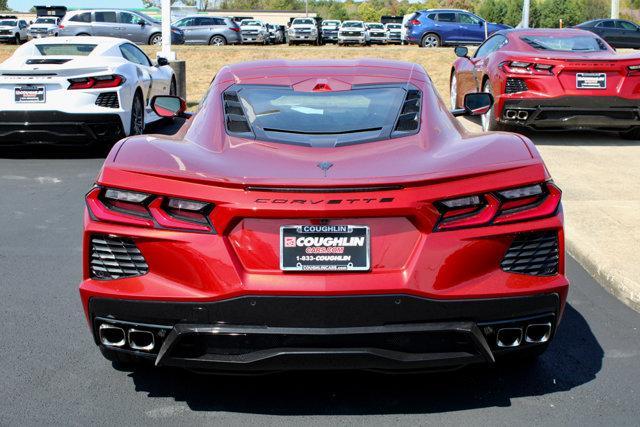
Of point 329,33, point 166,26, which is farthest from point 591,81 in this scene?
point 329,33

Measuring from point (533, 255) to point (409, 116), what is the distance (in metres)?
1.10

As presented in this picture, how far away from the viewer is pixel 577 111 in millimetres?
12242

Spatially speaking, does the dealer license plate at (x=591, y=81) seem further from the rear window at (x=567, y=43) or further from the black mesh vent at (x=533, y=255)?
the black mesh vent at (x=533, y=255)

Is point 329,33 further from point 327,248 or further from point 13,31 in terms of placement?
point 327,248

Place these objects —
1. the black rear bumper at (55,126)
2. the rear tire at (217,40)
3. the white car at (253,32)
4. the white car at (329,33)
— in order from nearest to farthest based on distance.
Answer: the black rear bumper at (55,126)
the rear tire at (217,40)
the white car at (253,32)
the white car at (329,33)

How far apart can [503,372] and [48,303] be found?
9.23 feet

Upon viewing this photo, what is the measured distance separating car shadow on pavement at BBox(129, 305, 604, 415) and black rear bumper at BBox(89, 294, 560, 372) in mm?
413

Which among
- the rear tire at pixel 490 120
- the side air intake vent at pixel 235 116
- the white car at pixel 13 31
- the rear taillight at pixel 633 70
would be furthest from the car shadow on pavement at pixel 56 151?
the white car at pixel 13 31

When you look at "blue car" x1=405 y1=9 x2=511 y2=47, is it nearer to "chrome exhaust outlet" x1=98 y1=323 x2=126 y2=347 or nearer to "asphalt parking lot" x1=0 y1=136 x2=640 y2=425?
"asphalt parking lot" x1=0 y1=136 x2=640 y2=425

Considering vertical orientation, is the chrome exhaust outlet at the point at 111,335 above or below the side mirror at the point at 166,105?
below

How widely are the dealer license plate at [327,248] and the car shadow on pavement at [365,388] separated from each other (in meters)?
0.77

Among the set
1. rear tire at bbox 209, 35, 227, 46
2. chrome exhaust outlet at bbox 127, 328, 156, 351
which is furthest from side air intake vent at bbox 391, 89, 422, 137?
rear tire at bbox 209, 35, 227, 46

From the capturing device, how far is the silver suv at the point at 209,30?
40.1 meters

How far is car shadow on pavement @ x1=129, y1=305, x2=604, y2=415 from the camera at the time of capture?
412 cm
